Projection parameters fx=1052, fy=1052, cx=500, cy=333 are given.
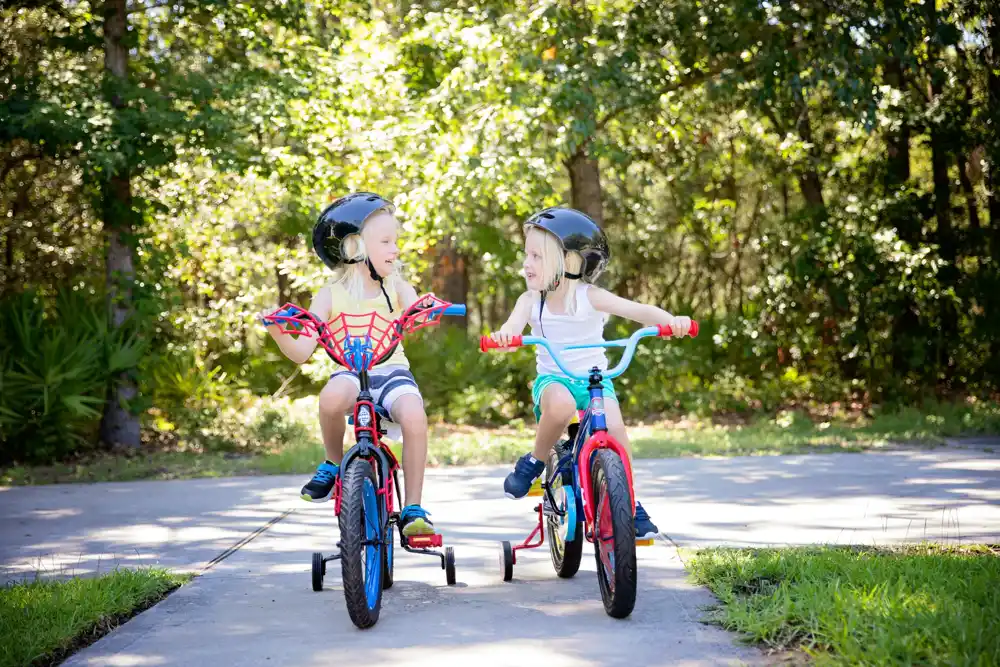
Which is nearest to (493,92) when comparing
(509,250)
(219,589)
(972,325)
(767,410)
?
(509,250)

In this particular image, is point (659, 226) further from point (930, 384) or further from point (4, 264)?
point (4, 264)

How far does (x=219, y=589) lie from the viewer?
5129 millimetres

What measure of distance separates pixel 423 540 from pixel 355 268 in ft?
4.59

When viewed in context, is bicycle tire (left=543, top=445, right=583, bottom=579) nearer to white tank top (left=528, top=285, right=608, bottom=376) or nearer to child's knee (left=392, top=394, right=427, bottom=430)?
white tank top (left=528, top=285, right=608, bottom=376)

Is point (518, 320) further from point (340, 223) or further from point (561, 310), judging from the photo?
point (340, 223)

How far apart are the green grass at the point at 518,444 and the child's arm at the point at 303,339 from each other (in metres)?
5.45

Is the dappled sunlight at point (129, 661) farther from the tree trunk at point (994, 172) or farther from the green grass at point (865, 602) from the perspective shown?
the tree trunk at point (994, 172)

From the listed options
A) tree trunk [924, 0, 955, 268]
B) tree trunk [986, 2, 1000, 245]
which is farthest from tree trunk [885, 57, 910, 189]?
tree trunk [986, 2, 1000, 245]

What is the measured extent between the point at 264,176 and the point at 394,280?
7.99m

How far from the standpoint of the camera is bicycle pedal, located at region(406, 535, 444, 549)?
4590 millimetres

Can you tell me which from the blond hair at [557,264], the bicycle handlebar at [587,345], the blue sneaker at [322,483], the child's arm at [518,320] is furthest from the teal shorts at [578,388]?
the blue sneaker at [322,483]

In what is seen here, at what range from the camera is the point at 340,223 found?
16.6 feet

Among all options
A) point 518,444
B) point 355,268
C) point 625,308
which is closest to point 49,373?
point 518,444

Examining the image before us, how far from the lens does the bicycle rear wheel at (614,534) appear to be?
162 inches
